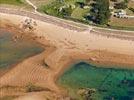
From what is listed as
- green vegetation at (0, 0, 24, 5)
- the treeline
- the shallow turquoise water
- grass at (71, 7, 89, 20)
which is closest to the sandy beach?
the shallow turquoise water

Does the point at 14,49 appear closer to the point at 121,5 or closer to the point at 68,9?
the point at 68,9

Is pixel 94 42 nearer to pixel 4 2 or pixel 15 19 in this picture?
pixel 15 19

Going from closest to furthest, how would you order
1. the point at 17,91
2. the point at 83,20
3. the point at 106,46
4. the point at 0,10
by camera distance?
the point at 17,91 → the point at 106,46 → the point at 83,20 → the point at 0,10

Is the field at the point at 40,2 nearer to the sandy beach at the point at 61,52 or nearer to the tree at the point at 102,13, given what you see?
the sandy beach at the point at 61,52

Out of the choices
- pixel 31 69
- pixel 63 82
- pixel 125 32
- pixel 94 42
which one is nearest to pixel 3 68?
pixel 31 69

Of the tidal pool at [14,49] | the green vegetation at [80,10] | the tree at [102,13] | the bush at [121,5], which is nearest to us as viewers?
the tidal pool at [14,49]

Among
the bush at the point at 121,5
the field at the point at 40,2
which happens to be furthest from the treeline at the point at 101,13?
the field at the point at 40,2
